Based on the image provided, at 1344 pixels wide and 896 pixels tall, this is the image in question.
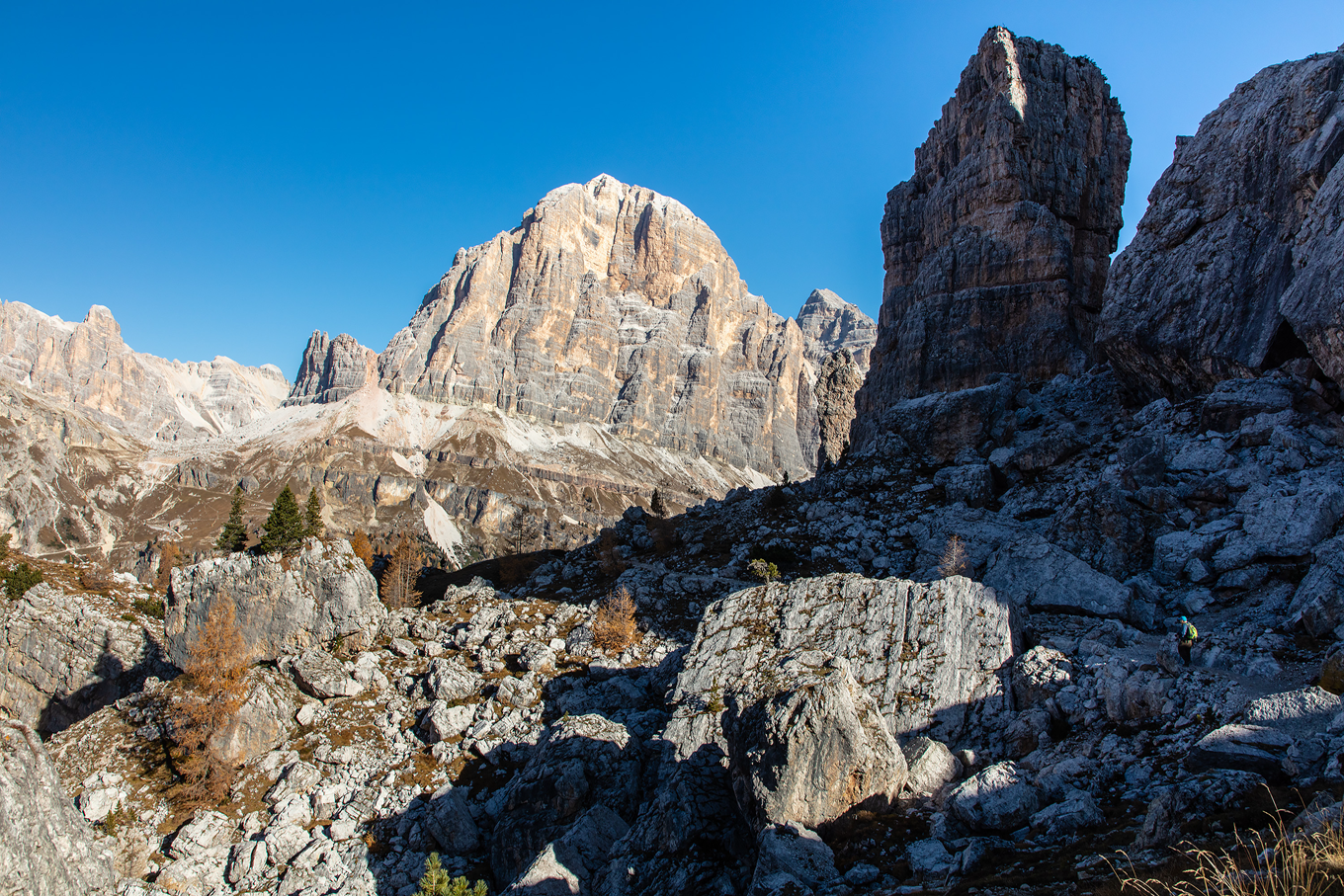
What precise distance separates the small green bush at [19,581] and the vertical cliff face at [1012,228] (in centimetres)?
9237

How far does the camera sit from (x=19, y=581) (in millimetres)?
53844

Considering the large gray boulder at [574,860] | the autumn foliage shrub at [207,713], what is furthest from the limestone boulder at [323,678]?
the large gray boulder at [574,860]

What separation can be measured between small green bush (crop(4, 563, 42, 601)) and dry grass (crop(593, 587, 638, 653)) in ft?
156

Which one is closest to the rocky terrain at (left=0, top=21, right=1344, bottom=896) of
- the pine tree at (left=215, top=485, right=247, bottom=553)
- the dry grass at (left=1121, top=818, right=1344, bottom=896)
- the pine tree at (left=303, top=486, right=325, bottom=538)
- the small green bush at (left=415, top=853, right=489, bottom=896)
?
the dry grass at (left=1121, top=818, right=1344, bottom=896)

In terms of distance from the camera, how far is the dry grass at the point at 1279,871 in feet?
28.6

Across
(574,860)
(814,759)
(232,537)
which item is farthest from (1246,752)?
(232,537)

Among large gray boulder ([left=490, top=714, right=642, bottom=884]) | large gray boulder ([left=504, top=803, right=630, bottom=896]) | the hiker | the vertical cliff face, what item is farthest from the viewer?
the vertical cliff face

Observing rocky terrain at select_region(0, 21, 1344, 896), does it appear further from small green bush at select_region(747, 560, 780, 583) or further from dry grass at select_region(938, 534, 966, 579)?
small green bush at select_region(747, 560, 780, 583)

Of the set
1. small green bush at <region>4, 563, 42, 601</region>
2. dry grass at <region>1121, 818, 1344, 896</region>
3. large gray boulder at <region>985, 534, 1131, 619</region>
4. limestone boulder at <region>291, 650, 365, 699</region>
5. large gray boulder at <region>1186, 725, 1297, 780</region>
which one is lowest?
limestone boulder at <region>291, 650, 365, 699</region>

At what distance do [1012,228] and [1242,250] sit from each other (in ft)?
115

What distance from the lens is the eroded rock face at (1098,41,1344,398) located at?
1779 inches

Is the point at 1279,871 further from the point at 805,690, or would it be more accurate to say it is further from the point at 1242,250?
the point at 1242,250

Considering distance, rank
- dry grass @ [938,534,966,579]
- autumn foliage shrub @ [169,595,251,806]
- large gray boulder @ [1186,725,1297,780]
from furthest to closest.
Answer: dry grass @ [938,534,966,579] < autumn foliage shrub @ [169,595,251,806] < large gray boulder @ [1186,725,1297,780]

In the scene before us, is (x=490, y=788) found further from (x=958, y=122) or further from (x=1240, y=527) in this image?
(x=958, y=122)
